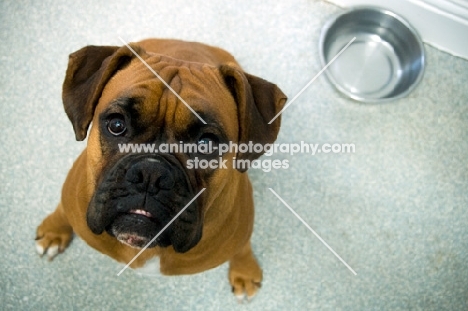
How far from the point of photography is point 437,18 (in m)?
2.70

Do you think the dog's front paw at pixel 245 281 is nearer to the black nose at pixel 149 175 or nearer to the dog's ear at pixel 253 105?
the dog's ear at pixel 253 105

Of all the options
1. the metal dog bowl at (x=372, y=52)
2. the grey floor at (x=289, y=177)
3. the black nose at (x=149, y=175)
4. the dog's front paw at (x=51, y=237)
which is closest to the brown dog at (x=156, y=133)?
the black nose at (x=149, y=175)

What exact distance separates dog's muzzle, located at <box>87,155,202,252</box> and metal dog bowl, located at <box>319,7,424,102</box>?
1406 millimetres

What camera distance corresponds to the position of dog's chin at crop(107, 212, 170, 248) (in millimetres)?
1428

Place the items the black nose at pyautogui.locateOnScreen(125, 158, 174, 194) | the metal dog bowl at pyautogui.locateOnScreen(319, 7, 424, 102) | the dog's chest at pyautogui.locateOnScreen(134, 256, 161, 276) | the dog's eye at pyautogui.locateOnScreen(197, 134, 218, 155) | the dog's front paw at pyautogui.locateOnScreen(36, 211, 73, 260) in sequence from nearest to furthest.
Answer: the black nose at pyautogui.locateOnScreen(125, 158, 174, 194) < the dog's eye at pyautogui.locateOnScreen(197, 134, 218, 155) < the dog's chest at pyautogui.locateOnScreen(134, 256, 161, 276) < the dog's front paw at pyautogui.locateOnScreen(36, 211, 73, 260) < the metal dog bowl at pyautogui.locateOnScreen(319, 7, 424, 102)

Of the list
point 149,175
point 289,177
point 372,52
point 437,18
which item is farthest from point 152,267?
point 437,18

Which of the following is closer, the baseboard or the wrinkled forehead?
the wrinkled forehead

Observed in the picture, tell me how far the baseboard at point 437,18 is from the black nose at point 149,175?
1.81m

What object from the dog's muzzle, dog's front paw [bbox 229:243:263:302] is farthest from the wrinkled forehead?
dog's front paw [bbox 229:243:263:302]

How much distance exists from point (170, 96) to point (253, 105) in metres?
0.26

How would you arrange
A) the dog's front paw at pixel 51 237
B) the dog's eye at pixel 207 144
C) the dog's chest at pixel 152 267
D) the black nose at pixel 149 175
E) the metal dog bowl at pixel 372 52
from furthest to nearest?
the metal dog bowl at pixel 372 52 → the dog's front paw at pixel 51 237 → the dog's chest at pixel 152 267 → the dog's eye at pixel 207 144 → the black nose at pixel 149 175

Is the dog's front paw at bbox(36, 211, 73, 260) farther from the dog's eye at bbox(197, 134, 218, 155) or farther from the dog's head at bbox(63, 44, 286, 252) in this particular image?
the dog's eye at bbox(197, 134, 218, 155)

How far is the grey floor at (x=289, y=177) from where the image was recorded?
2.22 meters

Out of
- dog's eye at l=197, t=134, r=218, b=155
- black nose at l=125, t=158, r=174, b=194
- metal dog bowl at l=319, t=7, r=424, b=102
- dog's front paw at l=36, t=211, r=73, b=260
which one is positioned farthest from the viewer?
metal dog bowl at l=319, t=7, r=424, b=102
